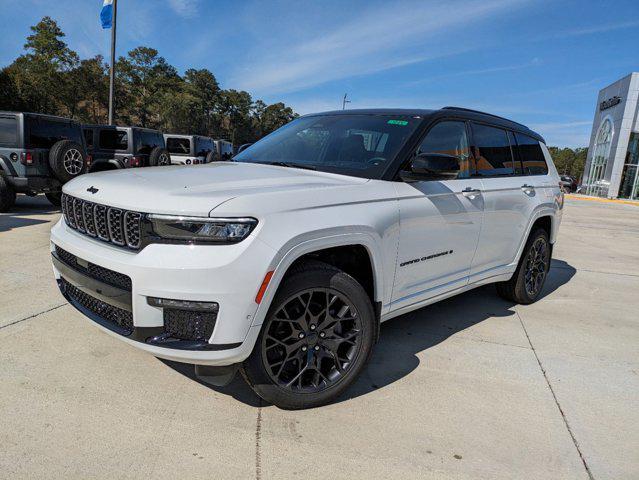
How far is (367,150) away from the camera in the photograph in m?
3.26

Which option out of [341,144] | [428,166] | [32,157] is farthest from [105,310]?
[32,157]

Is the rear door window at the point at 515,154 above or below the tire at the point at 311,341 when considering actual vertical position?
above

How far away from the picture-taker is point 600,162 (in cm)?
3691

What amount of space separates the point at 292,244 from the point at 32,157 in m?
8.16

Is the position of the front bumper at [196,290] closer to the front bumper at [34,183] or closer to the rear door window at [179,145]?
the front bumper at [34,183]

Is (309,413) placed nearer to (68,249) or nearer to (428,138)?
(68,249)

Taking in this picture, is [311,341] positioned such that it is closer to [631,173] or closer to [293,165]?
[293,165]

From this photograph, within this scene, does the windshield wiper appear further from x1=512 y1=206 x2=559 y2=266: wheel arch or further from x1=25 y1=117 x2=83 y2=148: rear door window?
x1=25 y1=117 x2=83 y2=148: rear door window

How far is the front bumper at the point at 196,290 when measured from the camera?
6.87 ft

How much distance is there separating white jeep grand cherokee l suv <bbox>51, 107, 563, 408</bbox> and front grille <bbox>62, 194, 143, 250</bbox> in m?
0.01

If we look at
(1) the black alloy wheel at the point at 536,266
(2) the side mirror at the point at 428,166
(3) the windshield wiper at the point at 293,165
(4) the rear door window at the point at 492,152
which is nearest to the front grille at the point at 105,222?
(3) the windshield wiper at the point at 293,165

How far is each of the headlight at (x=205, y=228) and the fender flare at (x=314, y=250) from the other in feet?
0.68

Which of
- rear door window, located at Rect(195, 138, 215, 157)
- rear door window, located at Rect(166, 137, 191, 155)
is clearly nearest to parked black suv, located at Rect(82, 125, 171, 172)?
rear door window, located at Rect(166, 137, 191, 155)

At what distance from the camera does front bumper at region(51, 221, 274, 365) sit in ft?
6.87
